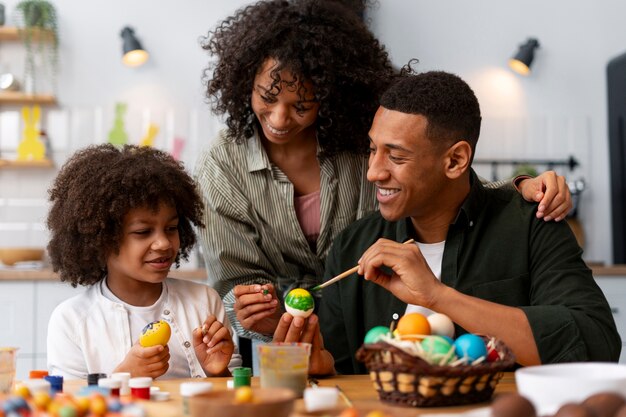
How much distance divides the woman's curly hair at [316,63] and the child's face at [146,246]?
0.39 metres

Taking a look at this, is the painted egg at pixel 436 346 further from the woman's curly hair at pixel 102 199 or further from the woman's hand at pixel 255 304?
the woman's curly hair at pixel 102 199

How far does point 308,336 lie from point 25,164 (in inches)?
144

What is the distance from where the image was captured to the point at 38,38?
523cm

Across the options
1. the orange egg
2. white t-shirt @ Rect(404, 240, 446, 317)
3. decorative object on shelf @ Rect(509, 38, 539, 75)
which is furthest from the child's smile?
decorative object on shelf @ Rect(509, 38, 539, 75)

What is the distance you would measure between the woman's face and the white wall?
294 cm

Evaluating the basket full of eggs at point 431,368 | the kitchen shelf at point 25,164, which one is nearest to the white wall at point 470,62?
the kitchen shelf at point 25,164

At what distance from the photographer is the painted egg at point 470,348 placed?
58.9 inches

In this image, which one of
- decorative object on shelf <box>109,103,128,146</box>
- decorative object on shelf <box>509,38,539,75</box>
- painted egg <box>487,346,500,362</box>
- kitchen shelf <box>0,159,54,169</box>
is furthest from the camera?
decorative object on shelf <box>509,38,539,75</box>

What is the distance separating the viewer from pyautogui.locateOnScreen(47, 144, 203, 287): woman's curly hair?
2414mm

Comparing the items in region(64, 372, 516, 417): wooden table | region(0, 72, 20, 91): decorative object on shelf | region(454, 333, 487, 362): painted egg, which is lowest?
region(64, 372, 516, 417): wooden table

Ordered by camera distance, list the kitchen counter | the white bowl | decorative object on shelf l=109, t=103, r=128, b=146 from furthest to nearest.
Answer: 1. decorative object on shelf l=109, t=103, r=128, b=146
2. the kitchen counter
3. the white bowl

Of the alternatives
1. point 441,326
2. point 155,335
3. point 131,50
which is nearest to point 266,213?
point 155,335

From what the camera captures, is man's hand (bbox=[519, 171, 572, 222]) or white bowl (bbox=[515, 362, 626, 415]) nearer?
white bowl (bbox=[515, 362, 626, 415])

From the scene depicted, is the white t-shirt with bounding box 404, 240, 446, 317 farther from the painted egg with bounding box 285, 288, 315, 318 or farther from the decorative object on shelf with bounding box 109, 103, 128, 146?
the decorative object on shelf with bounding box 109, 103, 128, 146
